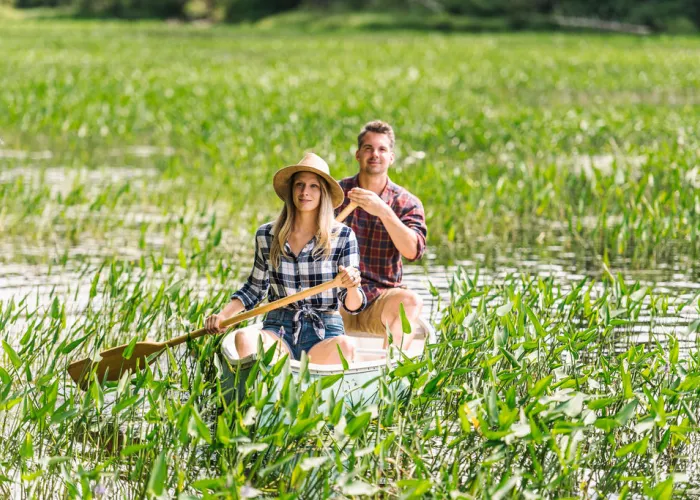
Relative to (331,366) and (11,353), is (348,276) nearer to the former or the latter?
(331,366)

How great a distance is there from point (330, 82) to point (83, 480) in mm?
18748

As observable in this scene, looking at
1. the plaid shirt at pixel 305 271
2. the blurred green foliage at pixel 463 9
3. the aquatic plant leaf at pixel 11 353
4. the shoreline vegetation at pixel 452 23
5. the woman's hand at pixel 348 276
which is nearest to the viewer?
the aquatic plant leaf at pixel 11 353

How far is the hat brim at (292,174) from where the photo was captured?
490cm

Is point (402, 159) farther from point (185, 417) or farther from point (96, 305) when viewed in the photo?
point (185, 417)

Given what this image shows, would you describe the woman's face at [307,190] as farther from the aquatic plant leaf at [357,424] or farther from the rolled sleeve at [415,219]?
the aquatic plant leaf at [357,424]

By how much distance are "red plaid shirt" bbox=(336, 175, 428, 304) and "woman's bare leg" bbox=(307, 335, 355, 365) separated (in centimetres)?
78

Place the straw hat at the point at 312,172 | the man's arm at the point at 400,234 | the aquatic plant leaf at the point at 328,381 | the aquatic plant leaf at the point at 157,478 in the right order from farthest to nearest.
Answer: the man's arm at the point at 400,234 < the straw hat at the point at 312,172 < the aquatic plant leaf at the point at 328,381 < the aquatic plant leaf at the point at 157,478

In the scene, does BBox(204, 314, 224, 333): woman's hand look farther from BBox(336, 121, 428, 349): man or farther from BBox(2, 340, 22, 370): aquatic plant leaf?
BBox(336, 121, 428, 349): man

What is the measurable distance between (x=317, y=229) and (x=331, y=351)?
1.76 feet

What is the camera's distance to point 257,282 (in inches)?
203

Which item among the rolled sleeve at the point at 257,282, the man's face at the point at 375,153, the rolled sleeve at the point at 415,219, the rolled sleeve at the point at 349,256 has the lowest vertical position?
the rolled sleeve at the point at 257,282

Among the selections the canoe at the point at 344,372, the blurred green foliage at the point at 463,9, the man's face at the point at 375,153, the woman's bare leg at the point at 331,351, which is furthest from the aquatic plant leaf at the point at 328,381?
the blurred green foliage at the point at 463,9

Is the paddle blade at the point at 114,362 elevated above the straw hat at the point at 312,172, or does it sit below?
below

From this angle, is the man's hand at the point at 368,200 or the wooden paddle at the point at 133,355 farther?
the man's hand at the point at 368,200
